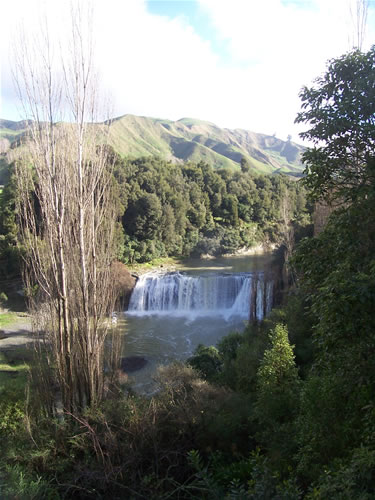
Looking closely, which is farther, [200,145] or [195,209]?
[200,145]

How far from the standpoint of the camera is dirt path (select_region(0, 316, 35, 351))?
48.6ft

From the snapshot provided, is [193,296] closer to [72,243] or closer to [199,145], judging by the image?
[72,243]

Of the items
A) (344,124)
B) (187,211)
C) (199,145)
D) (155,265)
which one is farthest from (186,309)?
(199,145)

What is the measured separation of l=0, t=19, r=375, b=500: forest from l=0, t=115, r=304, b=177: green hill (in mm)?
58283

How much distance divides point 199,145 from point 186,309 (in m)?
83.1

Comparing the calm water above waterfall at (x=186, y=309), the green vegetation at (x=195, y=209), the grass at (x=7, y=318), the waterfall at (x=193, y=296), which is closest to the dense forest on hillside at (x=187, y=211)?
the green vegetation at (x=195, y=209)

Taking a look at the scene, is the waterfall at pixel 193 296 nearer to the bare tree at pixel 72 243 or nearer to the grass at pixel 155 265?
the grass at pixel 155 265

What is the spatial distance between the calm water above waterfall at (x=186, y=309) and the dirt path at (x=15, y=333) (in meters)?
4.44

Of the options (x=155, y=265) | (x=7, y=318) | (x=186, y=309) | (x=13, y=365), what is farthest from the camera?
(x=155, y=265)

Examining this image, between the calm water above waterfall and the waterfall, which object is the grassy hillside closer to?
the waterfall

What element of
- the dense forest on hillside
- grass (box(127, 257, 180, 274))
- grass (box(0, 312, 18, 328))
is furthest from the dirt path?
grass (box(127, 257, 180, 274))

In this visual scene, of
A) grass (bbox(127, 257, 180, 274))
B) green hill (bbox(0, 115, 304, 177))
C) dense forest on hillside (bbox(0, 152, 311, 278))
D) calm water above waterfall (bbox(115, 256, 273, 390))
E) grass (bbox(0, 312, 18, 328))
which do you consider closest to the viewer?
calm water above waterfall (bbox(115, 256, 273, 390))

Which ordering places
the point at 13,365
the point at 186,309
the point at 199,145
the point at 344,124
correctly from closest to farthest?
the point at 344,124, the point at 13,365, the point at 186,309, the point at 199,145

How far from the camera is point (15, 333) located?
16188 mm
